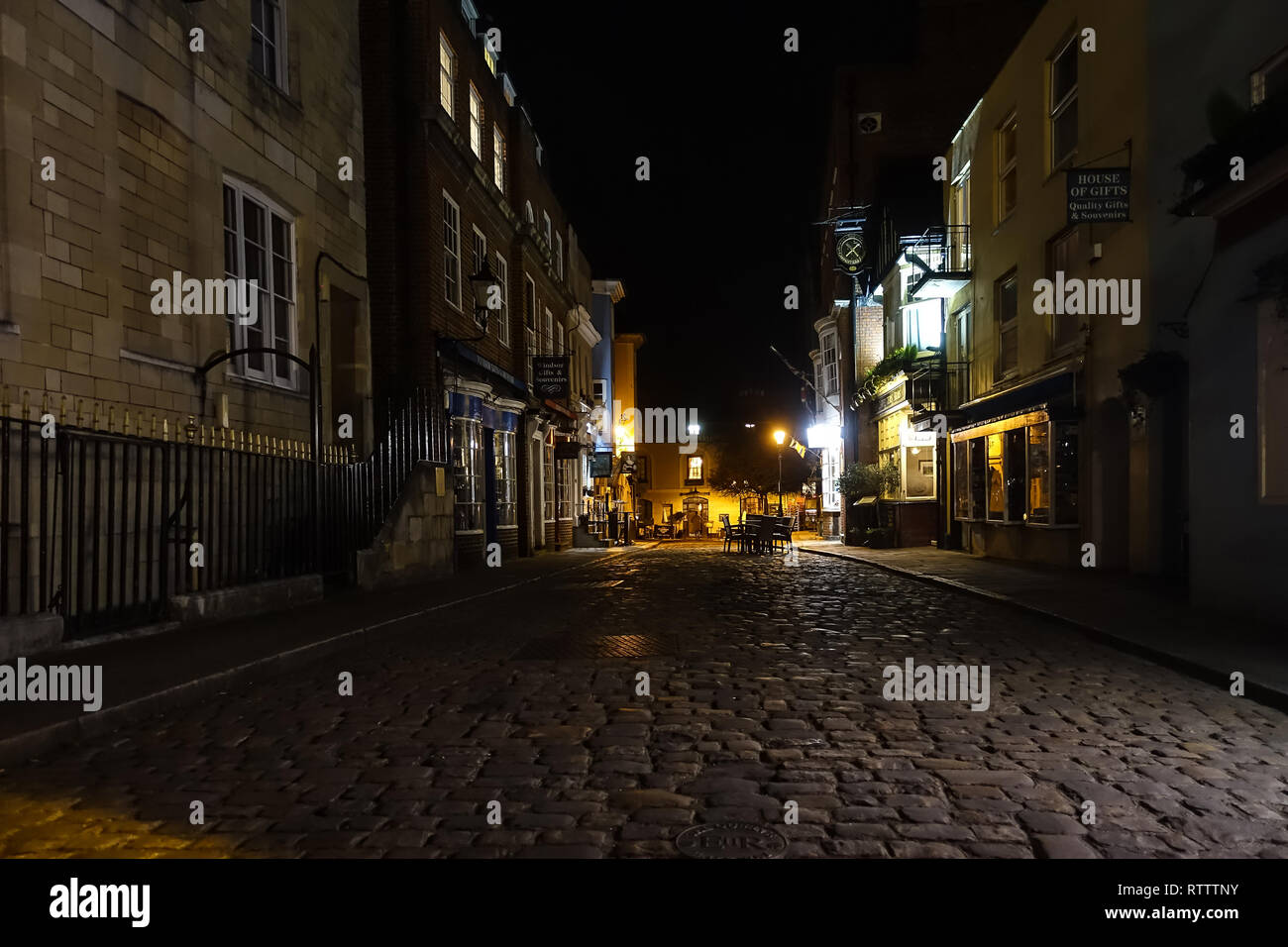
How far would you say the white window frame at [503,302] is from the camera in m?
23.6

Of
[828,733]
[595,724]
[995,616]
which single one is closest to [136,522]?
[595,724]

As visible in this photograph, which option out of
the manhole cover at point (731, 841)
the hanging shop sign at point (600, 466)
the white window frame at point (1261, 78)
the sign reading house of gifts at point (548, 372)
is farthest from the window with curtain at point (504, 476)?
the manhole cover at point (731, 841)

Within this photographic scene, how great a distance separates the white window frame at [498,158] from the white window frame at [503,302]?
71.4 inches

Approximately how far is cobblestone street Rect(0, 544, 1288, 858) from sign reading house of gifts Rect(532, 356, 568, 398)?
53.5 feet

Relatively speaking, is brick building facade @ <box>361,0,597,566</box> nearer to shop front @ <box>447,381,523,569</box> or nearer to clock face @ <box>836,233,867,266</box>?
shop front @ <box>447,381,523,569</box>

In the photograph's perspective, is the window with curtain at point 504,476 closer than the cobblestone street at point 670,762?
No

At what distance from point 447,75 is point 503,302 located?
19.4 feet

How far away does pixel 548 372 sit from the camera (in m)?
25.0

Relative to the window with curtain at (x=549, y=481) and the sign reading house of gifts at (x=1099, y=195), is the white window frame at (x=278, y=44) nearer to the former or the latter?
the sign reading house of gifts at (x=1099, y=195)

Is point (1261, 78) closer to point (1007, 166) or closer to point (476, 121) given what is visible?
point (1007, 166)

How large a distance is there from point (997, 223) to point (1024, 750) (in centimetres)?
1746

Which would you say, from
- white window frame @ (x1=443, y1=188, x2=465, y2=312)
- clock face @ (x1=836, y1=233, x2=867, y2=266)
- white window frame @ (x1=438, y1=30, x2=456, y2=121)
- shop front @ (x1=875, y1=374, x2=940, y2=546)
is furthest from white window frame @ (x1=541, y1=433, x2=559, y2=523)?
clock face @ (x1=836, y1=233, x2=867, y2=266)

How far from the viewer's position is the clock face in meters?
32.2
